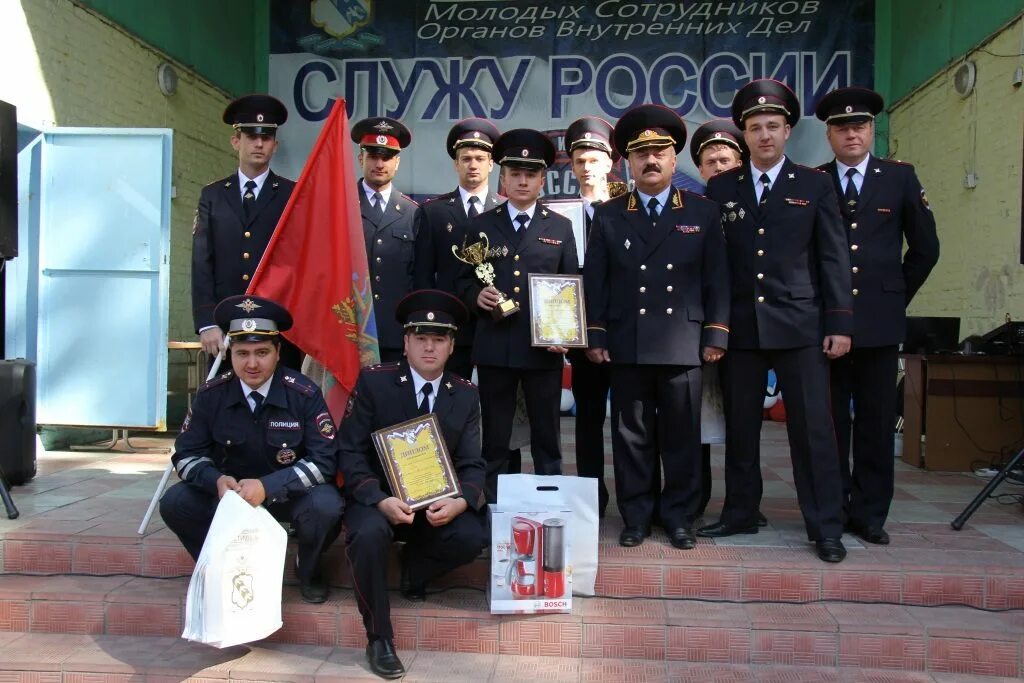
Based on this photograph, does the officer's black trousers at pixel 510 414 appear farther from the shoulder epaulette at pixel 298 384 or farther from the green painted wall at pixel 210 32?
→ the green painted wall at pixel 210 32

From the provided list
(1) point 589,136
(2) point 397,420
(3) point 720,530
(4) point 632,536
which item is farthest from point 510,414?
(1) point 589,136

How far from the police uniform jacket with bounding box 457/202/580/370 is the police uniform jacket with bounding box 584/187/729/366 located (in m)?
0.22

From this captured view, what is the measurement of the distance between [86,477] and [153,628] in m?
2.18

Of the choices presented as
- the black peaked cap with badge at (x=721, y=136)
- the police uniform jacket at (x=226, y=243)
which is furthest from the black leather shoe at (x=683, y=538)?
the police uniform jacket at (x=226, y=243)

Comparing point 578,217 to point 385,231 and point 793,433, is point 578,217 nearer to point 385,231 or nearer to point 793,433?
point 385,231

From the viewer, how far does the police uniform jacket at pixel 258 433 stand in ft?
11.4

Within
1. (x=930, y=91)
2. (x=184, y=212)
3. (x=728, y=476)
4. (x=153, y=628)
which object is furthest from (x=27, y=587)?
(x=930, y=91)

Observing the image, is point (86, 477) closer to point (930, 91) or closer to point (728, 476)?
point (728, 476)

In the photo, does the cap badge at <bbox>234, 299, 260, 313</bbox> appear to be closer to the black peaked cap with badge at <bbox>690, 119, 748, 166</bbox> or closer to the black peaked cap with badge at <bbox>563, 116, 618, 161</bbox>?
the black peaked cap with badge at <bbox>563, 116, 618, 161</bbox>

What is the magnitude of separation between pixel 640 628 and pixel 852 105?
2483 millimetres

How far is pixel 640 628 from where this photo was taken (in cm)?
335

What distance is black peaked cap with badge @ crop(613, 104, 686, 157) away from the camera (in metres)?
3.81

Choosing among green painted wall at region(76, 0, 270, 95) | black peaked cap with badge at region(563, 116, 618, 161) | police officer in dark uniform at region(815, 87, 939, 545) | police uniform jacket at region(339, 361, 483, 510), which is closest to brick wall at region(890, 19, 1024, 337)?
police officer in dark uniform at region(815, 87, 939, 545)

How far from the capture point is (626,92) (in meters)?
9.24
